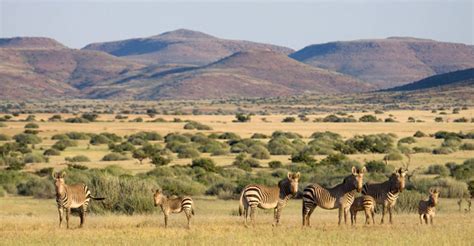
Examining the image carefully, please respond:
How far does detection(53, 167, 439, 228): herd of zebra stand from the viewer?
21.0m

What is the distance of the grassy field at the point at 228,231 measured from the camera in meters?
19.0

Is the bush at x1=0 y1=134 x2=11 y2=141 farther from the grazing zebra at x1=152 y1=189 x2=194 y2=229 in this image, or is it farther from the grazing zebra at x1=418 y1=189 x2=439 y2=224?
the grazing zebra at x1=418 y1=189 x2=439 y2=224

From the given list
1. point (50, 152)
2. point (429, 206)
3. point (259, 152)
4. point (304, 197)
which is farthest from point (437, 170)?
point (50, 152)

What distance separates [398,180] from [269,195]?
287 cm

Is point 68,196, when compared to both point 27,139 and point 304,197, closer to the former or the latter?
point 304,197

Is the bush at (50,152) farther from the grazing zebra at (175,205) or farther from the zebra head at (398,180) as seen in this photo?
the zebra head at (398,180)

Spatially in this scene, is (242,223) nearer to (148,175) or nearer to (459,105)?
(148,175)

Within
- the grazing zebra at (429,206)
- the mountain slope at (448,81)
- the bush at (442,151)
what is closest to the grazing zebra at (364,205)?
the grazing zebra at (429,206)

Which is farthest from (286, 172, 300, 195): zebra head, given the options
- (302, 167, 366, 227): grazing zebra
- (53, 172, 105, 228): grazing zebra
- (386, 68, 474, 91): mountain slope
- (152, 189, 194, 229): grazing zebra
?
(386, 68, 474, 91): mountain slope

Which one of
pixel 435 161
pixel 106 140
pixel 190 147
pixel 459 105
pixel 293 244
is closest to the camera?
pixel 293 244

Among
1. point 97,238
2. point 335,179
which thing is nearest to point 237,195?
point 335,179

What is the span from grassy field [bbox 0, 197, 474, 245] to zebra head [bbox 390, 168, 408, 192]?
34.6 inches

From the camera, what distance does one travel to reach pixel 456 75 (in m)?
179

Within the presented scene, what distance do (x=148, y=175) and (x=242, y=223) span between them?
1405 centimetres
